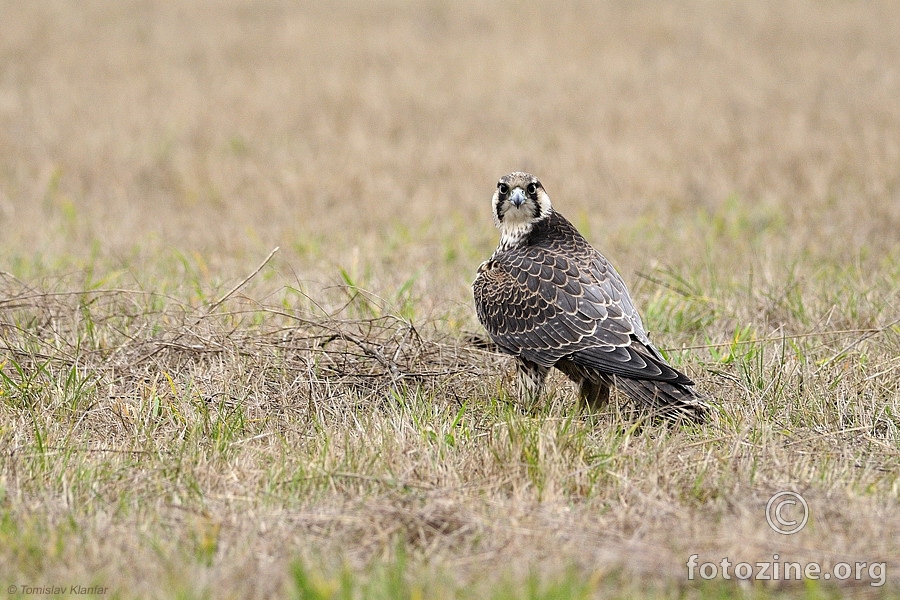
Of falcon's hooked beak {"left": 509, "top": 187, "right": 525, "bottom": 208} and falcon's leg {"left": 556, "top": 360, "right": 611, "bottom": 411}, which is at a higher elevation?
falcon's hooked beak {"left": 509, "top": 187, "right": 525, "bottom": 208}

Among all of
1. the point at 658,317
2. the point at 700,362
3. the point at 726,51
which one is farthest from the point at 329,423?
the point at 726,51

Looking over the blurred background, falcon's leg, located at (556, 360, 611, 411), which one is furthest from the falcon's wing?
the blurred background

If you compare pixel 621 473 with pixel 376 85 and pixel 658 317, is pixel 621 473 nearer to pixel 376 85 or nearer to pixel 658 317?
pixel 658 317

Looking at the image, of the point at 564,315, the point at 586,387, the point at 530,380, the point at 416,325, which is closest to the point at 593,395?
the point at 586,387

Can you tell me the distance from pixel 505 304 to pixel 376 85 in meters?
8.92

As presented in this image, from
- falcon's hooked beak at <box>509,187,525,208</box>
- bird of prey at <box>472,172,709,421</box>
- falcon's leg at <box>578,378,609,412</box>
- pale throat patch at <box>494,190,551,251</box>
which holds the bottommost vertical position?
falcon's leg at <box>578,378,609,412</box>

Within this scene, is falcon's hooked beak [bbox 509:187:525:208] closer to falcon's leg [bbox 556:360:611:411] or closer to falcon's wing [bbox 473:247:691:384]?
falcon's wing [bbox 473:247:691:384]

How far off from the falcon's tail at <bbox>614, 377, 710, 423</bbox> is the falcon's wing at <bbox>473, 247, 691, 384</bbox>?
0.16ft

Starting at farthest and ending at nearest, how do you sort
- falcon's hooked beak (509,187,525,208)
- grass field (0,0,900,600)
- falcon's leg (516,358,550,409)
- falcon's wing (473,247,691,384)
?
falcon's hooked beak (509,187,525,208) → falcon's leg (516,358,550,409) → falcon's wing (473,247,691,384) → grass field (0,0,900,600)

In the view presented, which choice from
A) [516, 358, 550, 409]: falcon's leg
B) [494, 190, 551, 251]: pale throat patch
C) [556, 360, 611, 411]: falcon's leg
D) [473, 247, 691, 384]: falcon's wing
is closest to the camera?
[473, 247, 691, 384]: falcon's wing

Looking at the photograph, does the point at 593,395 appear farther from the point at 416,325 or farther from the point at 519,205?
the point at 416,325

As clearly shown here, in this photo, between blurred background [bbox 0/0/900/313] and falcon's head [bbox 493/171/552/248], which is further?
blurred background [bbox 0/0/900/313]

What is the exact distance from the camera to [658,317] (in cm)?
577

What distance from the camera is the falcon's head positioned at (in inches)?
197
